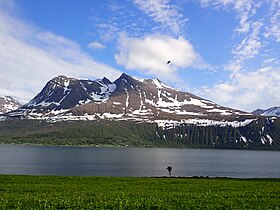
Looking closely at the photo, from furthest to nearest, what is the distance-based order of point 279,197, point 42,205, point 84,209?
point 279,197
point 42,205
point 84,209

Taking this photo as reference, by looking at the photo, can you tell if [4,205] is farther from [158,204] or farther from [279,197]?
[279,197]

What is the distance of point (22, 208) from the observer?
24031mm

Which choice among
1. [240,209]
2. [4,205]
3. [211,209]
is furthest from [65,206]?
[240,209]

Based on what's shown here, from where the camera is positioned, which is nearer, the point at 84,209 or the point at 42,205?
the point at 84,209

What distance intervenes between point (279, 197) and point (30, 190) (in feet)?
81.1

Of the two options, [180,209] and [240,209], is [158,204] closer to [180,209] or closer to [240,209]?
[180,209]

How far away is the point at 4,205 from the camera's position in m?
25.1

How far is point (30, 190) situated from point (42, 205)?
14126 millimetres

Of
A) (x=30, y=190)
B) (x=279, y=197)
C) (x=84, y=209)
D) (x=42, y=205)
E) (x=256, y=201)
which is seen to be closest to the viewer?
(x=84, y=209)

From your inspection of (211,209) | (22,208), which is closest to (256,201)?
(211,209)

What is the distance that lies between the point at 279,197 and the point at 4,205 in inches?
897

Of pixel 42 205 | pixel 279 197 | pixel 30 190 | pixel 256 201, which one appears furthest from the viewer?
pixel 30 190

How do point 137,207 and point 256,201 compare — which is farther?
point 256,201

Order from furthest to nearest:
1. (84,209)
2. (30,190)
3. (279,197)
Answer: (30,190)
(279,197)
(84,209)
